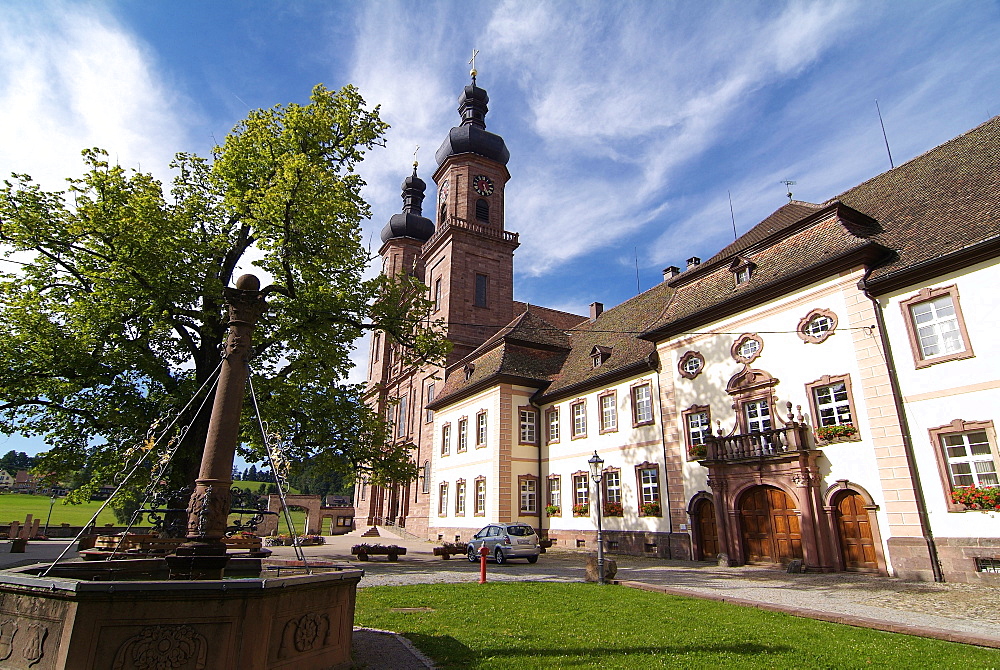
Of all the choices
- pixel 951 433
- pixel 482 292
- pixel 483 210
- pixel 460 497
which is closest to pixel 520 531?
pixel 460 497

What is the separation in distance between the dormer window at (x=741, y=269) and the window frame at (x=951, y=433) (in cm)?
756

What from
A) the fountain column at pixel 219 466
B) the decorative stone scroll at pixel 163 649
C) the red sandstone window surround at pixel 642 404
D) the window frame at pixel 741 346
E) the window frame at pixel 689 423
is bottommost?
the decorative stone scroll at pixel 163 649

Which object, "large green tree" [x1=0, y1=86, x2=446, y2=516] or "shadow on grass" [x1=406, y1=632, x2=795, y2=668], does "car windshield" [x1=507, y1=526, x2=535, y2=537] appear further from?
"shadow on grass" [x1=406, y1=632, x2=795, y2=668]

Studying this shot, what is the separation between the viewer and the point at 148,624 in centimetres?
471

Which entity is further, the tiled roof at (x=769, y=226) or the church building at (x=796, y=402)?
the tiled roof at (x=769, y=226)

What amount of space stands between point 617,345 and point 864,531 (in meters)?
13.8

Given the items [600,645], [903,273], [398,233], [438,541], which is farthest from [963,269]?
[398,233]

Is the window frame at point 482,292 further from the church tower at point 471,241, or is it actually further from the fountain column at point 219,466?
the fountain column at point 219,466

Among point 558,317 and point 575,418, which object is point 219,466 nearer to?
point 575,418

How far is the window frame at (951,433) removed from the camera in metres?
13.2

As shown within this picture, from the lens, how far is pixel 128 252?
15.3 meters

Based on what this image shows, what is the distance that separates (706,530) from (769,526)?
2.70m

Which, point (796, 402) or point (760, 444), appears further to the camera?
point (760, 444)

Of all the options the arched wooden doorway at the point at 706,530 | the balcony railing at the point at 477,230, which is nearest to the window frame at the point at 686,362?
the arched wooden doorway at the point at 706,530
